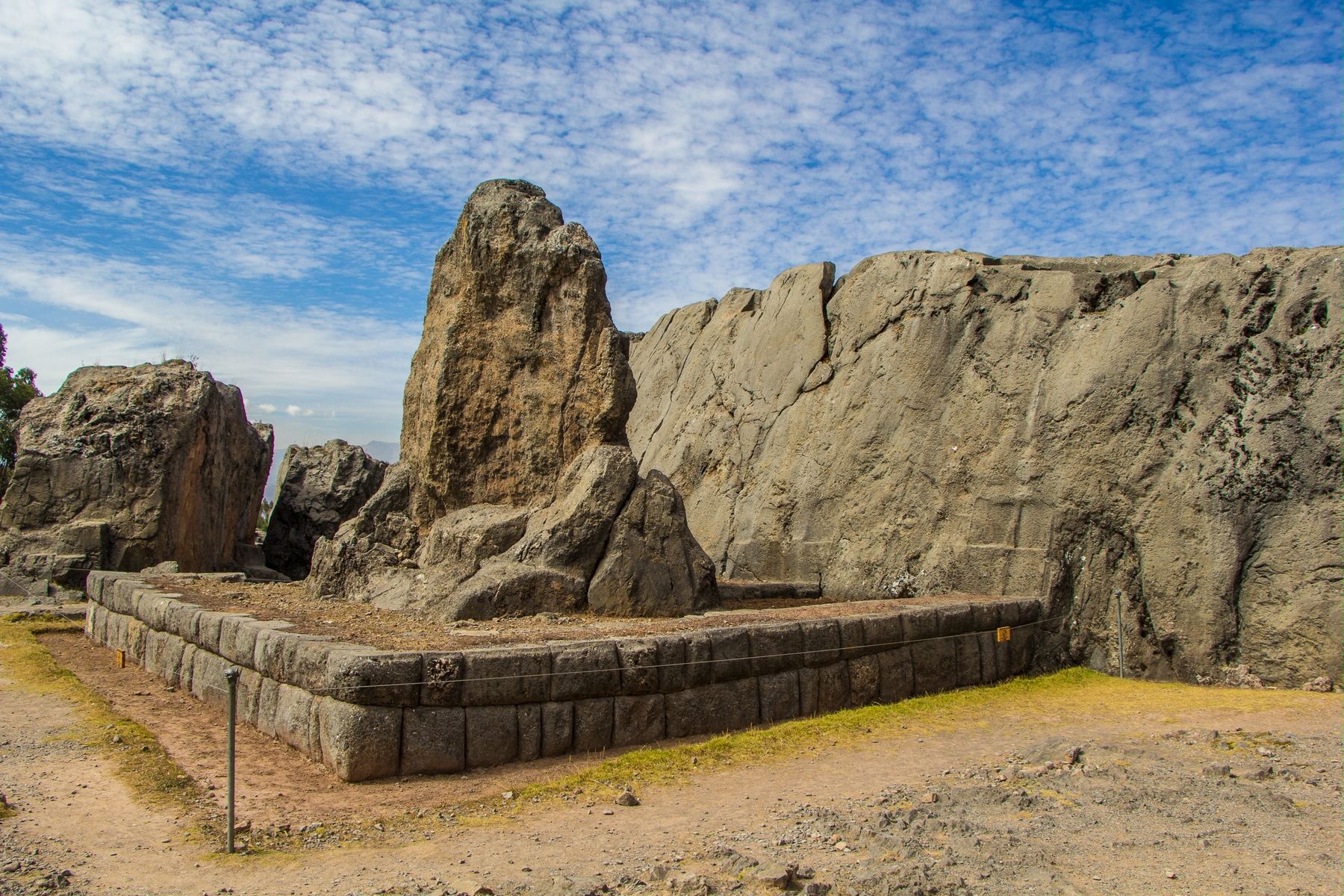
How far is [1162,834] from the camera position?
556 cm

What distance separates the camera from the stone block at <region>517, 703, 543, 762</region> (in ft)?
23.5

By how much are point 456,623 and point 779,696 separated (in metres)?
3.10

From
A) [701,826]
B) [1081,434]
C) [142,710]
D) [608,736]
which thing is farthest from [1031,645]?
[142,710]

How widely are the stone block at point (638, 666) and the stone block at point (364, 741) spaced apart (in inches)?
67.8

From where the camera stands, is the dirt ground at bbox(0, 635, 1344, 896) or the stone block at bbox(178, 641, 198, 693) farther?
the stone block at bbox(178, 641, 198, 693)

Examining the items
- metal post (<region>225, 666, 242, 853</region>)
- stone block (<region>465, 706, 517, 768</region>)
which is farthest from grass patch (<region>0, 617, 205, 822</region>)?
stone block (<region>465, 706, 517, 768</region>)

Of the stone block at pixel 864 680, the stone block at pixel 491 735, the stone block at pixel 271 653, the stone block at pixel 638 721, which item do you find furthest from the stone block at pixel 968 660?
the stone block at pixel 271 653

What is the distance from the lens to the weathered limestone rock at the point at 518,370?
11.8 meters

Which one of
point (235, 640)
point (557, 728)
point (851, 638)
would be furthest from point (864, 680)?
point (235, 640)

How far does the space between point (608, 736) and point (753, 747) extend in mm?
1154

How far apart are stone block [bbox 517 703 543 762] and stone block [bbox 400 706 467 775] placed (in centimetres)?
40

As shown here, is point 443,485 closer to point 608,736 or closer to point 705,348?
point 608,736

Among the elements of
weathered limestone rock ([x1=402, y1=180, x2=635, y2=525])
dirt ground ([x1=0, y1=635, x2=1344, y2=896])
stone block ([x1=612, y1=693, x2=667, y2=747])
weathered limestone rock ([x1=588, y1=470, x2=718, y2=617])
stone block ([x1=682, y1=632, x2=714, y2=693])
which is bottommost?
dirt ground ([x1=0, y1=635, x2=1344, y2=896])

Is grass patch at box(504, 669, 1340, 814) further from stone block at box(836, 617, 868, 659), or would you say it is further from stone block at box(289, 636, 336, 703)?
stone block at box(289, 636, 336, 703)
